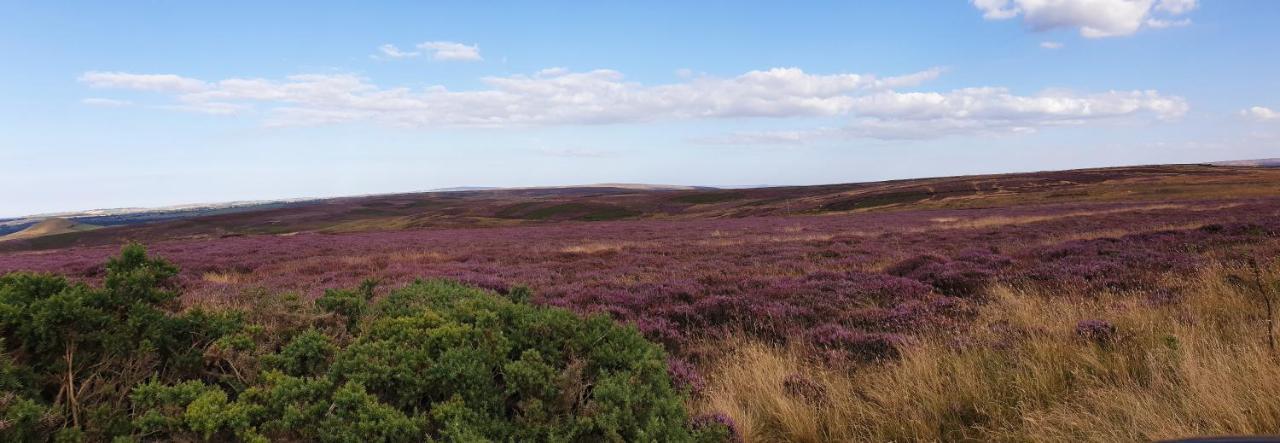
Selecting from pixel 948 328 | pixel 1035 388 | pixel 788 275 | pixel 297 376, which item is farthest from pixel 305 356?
pixel 788 275

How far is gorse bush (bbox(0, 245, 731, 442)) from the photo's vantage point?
3.30 m

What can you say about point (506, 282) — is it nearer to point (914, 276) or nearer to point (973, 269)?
point (914, 276)

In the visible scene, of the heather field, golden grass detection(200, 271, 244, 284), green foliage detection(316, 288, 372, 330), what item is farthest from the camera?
golden grass detection(200, 271, 244, 284)

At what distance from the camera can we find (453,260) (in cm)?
2036

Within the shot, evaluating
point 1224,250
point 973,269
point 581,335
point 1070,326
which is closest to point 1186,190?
point 1224,250

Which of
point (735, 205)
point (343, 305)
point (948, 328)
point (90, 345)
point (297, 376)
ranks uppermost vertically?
point (90, 345)

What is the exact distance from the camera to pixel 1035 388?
454 cm

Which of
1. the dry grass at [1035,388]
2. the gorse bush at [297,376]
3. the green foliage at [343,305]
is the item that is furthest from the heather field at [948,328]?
the green foliage at [343,305]

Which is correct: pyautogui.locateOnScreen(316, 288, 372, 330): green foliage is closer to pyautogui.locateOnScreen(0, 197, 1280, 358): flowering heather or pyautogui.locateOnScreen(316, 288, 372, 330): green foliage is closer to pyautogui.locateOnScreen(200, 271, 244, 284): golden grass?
pyautogui.locateOnScreen(0, 197, 1280, 358): flowering heather

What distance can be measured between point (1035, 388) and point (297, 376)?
5808 mm

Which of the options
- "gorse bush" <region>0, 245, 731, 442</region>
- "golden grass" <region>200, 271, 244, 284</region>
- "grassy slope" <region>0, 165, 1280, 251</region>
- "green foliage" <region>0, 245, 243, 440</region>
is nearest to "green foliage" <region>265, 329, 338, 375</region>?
"gorse bush" <region>0, 245, 731, 442</region>

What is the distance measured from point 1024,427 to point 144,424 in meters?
5.66

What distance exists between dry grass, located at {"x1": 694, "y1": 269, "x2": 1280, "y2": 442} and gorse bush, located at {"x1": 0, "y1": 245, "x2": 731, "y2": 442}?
1205 millimetres

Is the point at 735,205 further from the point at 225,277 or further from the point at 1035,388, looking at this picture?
the point at 1035,388
